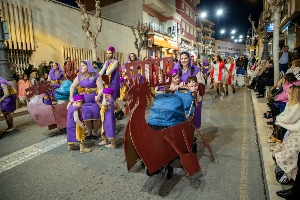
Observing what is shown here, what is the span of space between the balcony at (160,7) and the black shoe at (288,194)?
88.4 feet

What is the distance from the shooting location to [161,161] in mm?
3096

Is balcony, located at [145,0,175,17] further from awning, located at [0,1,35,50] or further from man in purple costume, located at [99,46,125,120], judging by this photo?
man in purple costume, located at [99,46,125,120]

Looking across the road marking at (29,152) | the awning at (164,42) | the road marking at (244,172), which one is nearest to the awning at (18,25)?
the road marking at (29,152)

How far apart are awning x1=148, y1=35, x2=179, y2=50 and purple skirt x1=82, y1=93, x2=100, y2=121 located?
23.5m

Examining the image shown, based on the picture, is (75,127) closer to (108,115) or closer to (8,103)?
(108,115)

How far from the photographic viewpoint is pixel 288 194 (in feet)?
8.77

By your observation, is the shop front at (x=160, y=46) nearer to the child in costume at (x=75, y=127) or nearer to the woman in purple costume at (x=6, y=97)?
the woman in purple costume at (x=6, y=97)

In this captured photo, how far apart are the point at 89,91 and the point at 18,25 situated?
10.1m

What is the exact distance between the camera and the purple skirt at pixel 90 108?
5066 millimetres

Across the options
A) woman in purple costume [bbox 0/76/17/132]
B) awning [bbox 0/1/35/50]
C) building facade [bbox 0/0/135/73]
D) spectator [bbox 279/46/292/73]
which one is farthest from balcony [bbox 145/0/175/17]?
woman in purple costume [bbox 0/76/17/132]

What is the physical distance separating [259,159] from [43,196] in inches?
144

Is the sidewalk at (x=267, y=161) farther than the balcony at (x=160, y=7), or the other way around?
the balcony at (x=160, y=7)

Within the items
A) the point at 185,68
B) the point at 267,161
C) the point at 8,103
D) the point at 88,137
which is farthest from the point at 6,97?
the point at 267,161

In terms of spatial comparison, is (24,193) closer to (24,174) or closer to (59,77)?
(24,174)
